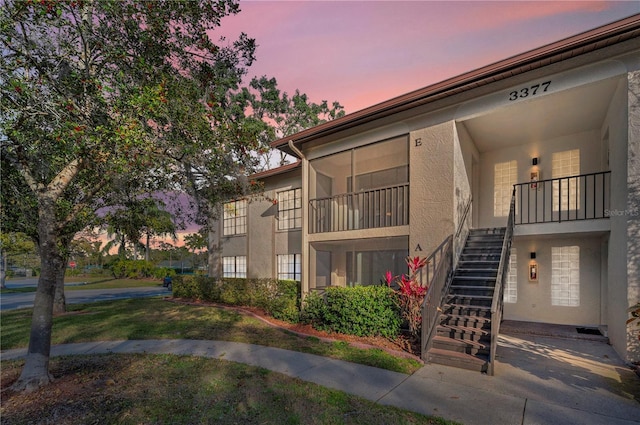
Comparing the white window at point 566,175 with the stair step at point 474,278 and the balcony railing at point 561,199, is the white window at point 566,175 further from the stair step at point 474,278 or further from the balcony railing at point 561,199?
the stair step at point 474,278

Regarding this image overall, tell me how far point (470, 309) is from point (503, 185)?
523 cm

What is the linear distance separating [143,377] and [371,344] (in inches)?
183

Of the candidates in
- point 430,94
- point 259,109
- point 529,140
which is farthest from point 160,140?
point 259,109

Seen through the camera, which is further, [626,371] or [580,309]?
[580,309]

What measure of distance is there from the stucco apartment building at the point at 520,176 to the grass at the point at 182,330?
2878 millimetres

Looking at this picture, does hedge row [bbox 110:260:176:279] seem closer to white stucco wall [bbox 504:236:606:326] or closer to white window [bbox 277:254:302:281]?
white window [bbox 277:254:302:281]

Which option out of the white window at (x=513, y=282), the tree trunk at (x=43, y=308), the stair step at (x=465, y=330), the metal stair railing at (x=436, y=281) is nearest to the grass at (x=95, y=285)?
the tree trunk at (x=43, y=308)

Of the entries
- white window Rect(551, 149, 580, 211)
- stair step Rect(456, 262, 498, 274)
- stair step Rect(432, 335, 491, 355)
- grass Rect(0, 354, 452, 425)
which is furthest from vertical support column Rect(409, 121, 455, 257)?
grass Rect(0, 354, 452, 425)

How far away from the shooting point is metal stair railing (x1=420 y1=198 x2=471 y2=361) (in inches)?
260

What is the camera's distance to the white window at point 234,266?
1602 centimetres

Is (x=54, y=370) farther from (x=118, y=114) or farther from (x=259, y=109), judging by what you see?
(x=259, y=109)

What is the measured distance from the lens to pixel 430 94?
8.15 metres

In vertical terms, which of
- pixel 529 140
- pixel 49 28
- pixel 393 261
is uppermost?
pixel 49 28

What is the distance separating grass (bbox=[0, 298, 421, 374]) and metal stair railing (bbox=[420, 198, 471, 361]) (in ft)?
2.20
